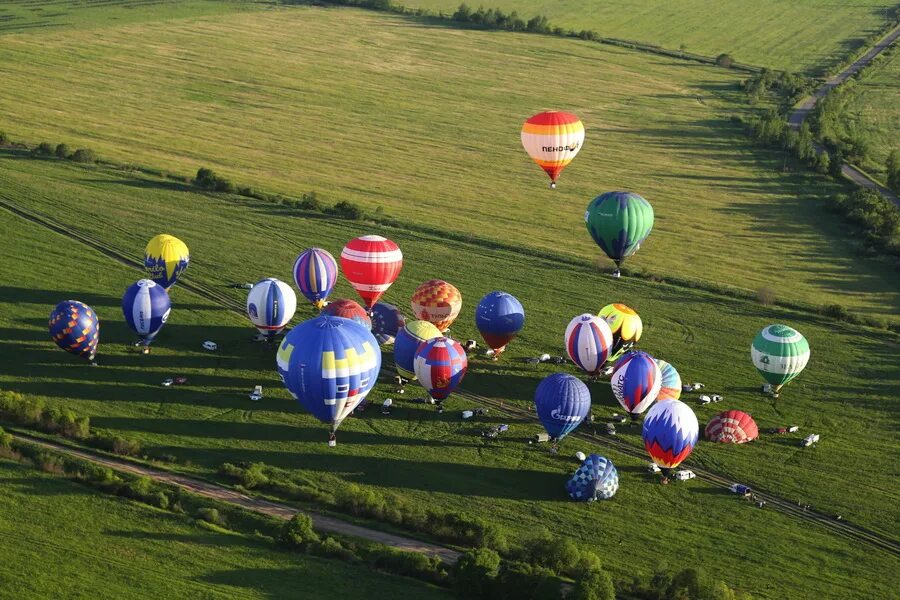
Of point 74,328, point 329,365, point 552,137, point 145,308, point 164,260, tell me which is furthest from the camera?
point 552,137

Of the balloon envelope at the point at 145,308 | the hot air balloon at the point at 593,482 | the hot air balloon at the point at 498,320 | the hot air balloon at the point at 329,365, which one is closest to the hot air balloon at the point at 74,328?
the balloon envelope at the point at 145,308

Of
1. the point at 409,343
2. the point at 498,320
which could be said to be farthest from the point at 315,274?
the point at 498,320

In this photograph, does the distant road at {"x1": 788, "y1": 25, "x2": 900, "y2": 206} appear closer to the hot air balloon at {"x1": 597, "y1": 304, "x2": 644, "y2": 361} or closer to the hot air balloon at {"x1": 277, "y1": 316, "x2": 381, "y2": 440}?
the hot air balloon at {"x1": 597, "y1": 304, "x2": 644, "y2": 361}

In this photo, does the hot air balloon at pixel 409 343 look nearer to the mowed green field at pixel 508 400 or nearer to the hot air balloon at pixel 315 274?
the mowed green field at pixel 508 400

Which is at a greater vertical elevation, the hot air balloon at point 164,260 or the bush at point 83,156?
the bush at point 83,156

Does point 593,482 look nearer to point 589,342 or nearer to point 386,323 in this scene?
point 589,342

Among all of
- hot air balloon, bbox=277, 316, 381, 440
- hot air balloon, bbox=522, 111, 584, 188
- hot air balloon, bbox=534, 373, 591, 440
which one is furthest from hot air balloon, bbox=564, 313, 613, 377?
hot air balloon, bbox=522, 111, 584, 188

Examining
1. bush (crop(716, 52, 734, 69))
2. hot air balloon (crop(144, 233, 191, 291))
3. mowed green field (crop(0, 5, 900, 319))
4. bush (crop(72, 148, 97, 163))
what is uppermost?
bush (crop(716, 52, 734, 69))
